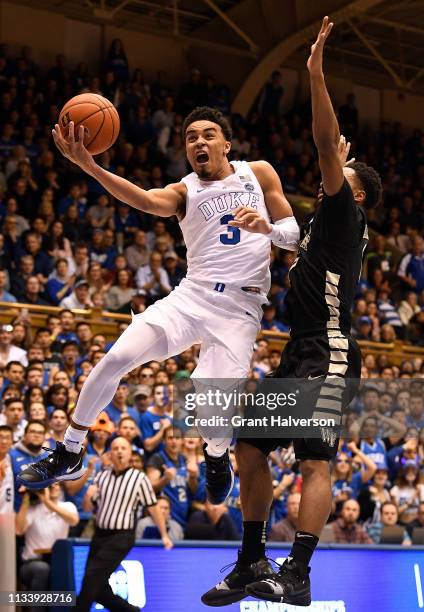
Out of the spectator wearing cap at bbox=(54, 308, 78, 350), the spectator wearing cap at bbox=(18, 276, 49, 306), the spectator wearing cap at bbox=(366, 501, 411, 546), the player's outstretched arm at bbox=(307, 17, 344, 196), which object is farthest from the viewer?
the spectator wearing cap at bbox=(18, 276, 49, 306)

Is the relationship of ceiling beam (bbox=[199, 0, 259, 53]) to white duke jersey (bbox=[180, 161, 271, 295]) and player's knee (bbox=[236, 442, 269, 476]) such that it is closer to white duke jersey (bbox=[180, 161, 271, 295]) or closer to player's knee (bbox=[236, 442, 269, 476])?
white duke jersey (bbox=[180, 161, 271, 295])

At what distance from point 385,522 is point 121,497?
11.6 ft

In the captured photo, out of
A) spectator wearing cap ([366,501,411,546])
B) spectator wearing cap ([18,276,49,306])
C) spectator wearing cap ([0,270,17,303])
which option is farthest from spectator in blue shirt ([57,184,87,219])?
spectator wearing cap ([366,501,411,546])

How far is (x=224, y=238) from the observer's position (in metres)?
6.36

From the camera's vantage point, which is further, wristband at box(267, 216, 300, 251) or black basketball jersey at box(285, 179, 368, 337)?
wristband at box(267, 216, 300, 251)

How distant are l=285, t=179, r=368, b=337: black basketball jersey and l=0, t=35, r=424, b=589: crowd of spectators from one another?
419 centimetres

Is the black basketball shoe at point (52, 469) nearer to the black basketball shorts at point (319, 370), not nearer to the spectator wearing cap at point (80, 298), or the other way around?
the black basketball shorts at point (319, 370)

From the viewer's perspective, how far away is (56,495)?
957 cm

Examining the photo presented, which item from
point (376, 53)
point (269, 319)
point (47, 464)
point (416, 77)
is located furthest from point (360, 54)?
point (47, 464)

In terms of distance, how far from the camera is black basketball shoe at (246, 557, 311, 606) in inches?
212

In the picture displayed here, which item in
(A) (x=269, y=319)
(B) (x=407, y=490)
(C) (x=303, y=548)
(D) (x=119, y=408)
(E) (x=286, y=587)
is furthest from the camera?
(A) (x=269, y=319)

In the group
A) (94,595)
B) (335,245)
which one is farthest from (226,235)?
(94,595)

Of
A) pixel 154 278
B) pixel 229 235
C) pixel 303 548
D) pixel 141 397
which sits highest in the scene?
pixel 154 278

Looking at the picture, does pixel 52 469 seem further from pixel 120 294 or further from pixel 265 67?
pixel 265 67
